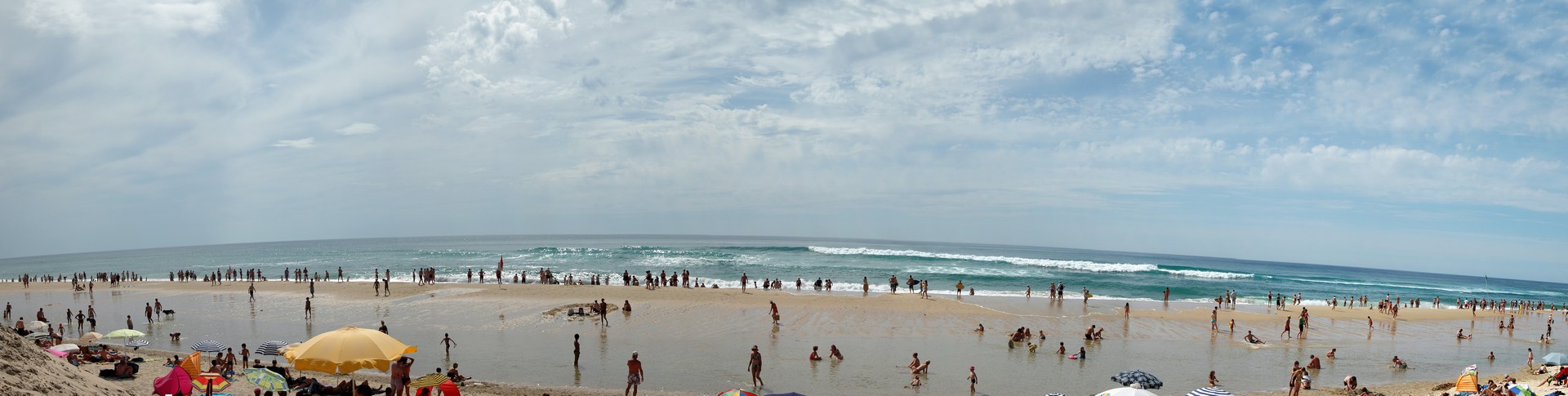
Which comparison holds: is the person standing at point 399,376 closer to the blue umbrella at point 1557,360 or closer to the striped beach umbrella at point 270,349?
the striped beach umbrella at point 270,349

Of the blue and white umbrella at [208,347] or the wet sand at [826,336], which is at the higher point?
the blue and white umbrella at [208,347]

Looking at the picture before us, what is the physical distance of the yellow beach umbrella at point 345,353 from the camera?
11281 millimetres

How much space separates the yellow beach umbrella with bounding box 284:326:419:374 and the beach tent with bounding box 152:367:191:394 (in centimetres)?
173

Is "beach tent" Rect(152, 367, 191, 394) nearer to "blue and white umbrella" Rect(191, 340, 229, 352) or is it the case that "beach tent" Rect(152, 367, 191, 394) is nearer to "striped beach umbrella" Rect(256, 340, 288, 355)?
"striped beach umbrella" Rect(256, 340, 288, 355)

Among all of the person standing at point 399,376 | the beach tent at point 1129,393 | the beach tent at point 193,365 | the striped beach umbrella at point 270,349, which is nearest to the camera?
the beach tent at point 1129,393

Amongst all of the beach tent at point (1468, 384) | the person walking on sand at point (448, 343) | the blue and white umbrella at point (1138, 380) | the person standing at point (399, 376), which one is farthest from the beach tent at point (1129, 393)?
the person walking on sand at point (448, 343)

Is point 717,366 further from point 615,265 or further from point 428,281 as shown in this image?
point 615,265

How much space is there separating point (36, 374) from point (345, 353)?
3.46 m

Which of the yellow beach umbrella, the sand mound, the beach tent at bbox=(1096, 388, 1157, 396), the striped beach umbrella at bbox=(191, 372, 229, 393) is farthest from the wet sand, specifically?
the sand mound

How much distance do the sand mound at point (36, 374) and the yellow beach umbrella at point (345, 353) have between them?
2.18 meters

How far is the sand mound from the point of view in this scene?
312 inches

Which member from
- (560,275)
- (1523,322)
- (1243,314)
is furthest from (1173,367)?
(560,275)

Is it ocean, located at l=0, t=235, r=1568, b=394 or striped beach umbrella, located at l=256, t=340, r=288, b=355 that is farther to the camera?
ocean, located at l=0, t=235, r=1568, b=394

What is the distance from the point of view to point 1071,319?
1150 inches
